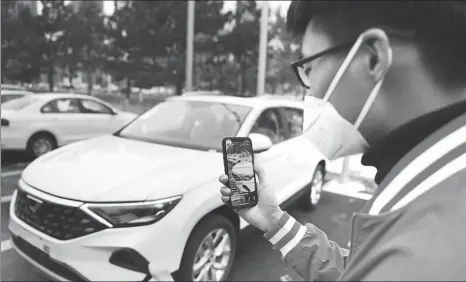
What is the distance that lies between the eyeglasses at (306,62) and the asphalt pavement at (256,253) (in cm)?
230

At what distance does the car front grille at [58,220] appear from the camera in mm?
2484

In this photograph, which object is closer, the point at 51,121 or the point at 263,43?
the point at 51,121

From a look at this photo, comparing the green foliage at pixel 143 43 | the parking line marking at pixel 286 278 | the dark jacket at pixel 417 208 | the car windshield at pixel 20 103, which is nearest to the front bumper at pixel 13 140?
the car windshield at pixel 20 103

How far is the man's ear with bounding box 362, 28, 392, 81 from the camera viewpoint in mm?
867

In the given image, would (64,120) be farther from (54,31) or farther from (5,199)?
(54,31)

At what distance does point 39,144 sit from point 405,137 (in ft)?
25.5

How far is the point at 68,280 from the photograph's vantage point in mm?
2512

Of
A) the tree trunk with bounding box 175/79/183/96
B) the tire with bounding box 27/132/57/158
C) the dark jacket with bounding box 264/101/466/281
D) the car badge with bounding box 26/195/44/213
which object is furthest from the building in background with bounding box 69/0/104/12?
the dark jacket with bounding box 264/101/466/281

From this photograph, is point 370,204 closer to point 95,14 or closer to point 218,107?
point 218,107

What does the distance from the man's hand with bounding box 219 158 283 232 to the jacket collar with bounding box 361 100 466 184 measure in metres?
0.54

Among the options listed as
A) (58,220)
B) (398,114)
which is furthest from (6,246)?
(398,114)

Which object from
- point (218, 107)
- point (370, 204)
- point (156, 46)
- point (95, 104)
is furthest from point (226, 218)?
point (156, 46)

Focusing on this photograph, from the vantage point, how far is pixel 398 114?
2.93 ft

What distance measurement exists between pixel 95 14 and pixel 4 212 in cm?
3003
